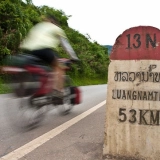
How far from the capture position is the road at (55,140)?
3.76 m

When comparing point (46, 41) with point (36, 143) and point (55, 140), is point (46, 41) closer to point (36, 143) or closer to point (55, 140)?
point (55, 140)

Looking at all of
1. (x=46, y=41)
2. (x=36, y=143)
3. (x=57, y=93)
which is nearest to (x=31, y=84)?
(x=46, y=41)

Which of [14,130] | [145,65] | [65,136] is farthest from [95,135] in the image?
[145,65]

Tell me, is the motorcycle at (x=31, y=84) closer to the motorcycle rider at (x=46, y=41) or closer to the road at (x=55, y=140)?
the motorcycle rider at (x=46, y=41)

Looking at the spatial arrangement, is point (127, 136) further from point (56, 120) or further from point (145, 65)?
point (56, 120)

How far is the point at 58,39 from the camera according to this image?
5.58 m

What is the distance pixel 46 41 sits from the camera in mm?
5324

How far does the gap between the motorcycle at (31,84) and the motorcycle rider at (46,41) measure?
0.13 m

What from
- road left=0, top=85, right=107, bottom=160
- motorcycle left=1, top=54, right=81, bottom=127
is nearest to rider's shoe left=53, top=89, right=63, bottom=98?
motorcycle left=1, top=54, right=81, bottom=127

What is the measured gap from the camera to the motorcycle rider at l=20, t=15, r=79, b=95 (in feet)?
17.3

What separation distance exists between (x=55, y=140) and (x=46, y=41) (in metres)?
1.66

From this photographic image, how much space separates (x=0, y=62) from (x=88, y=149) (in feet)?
49.8

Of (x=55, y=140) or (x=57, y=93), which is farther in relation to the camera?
(x=57, y=93)

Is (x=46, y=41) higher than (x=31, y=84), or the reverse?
(x=46, y=41)
